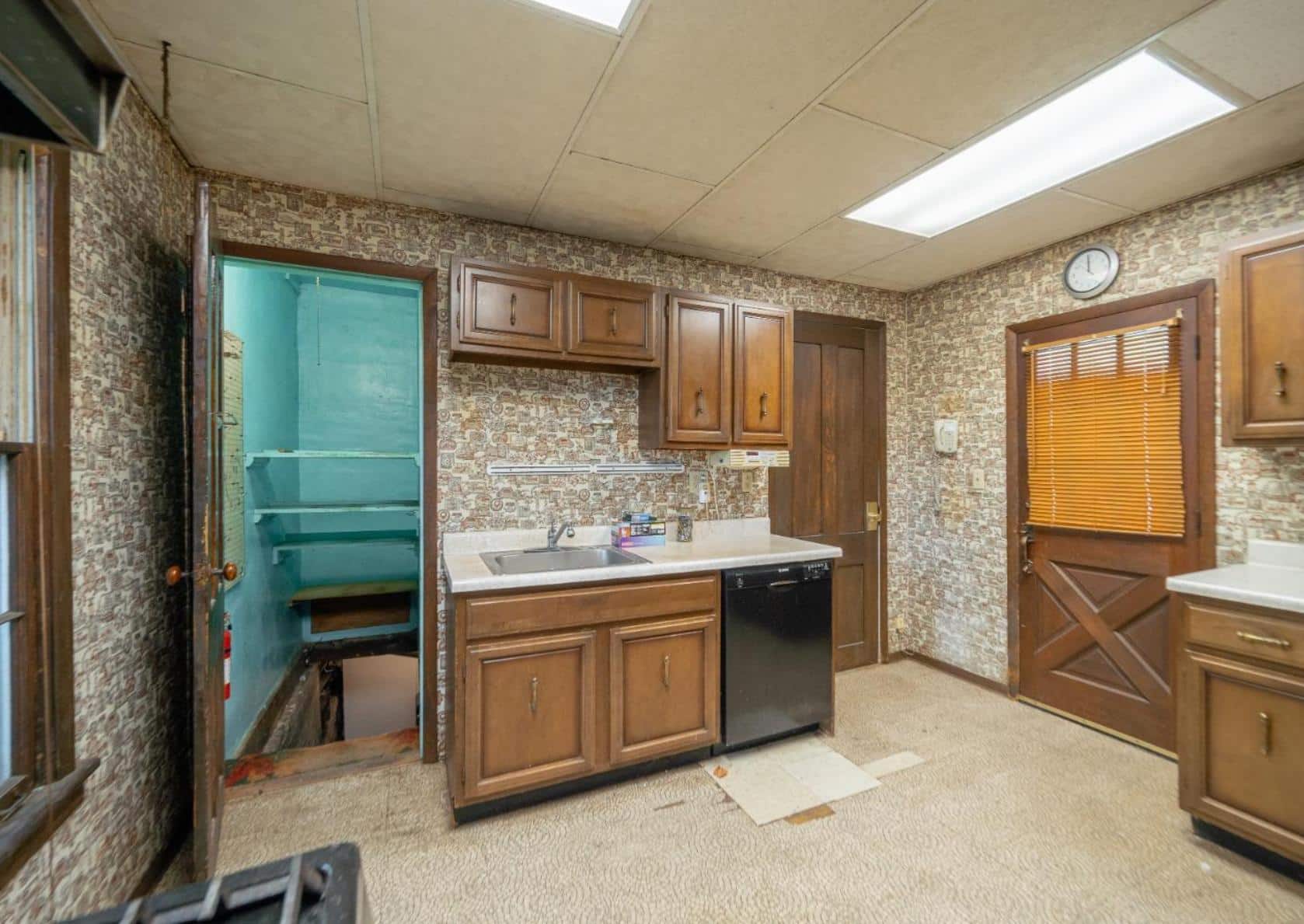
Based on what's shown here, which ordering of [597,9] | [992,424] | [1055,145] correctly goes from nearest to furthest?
1. [597,9]
2. [1055,145]
3. [992,424]

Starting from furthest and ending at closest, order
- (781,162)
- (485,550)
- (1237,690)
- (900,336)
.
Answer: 1. (900,336)
2. (485,550)
3. (781,162)
4. (1237,690)

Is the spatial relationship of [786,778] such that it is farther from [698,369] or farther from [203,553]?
[203,553]

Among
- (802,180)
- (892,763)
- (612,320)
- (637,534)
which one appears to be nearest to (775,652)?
(892,763)

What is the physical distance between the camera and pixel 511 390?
2.72 m

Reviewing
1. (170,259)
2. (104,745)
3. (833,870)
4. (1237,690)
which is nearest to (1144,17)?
(1237,690)

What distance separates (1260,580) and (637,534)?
2.46 metres

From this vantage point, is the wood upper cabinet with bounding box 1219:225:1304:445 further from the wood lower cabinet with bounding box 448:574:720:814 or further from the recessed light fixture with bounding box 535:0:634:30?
the recessed light fixture with bounding box 535:0:634:30

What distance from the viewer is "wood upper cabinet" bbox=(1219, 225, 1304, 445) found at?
194cm

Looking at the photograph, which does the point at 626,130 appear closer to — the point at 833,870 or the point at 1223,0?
the point at 1223,0

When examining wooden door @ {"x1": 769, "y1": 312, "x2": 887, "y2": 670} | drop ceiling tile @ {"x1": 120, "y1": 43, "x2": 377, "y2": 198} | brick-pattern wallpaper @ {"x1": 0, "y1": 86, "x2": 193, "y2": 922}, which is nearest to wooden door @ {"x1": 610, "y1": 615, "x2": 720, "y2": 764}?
wooden door @ {"x1": 769, "y1": 312, "x2": 887, "y2": 670}

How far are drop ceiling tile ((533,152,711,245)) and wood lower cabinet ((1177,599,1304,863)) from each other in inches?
99.7

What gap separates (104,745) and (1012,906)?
2.74m

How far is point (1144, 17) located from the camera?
1428 millimetres

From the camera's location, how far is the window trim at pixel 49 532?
119cm
